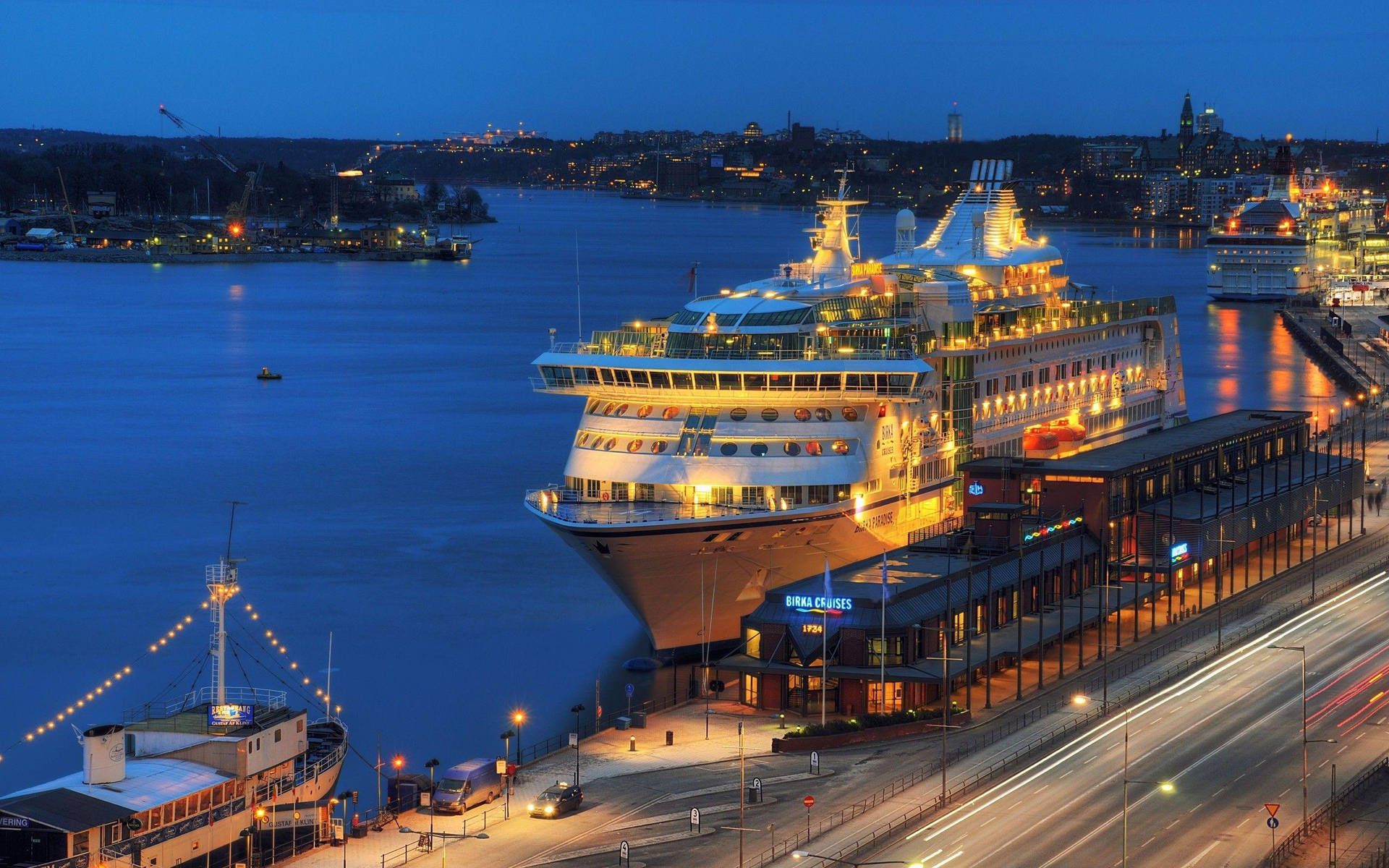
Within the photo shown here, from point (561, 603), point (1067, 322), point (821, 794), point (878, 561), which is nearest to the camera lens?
point (821, 794)

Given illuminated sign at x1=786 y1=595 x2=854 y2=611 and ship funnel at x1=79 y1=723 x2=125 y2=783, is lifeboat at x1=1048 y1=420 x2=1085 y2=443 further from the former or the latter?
ship funnel at x1=79 y1=723 x2=125 y2=783

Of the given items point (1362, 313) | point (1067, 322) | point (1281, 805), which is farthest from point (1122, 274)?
point (1281, 805)

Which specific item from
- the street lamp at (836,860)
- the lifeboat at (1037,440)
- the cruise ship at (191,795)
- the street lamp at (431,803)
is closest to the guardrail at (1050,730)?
the street lamp at (836,860)

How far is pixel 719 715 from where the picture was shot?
34.3 m

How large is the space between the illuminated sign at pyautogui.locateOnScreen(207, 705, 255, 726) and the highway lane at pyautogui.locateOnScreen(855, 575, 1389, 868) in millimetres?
10285

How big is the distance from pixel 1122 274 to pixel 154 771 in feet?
502

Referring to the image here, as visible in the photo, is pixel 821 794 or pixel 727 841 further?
pixel 821 794

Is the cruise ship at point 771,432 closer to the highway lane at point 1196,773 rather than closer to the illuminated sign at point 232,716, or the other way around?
the highway lane at point 1196,773

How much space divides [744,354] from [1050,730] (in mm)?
11324

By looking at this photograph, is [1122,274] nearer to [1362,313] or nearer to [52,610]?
[1362,313]

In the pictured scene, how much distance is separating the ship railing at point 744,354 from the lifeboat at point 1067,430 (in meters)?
9.88

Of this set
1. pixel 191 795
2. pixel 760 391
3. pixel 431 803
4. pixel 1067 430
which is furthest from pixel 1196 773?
pixel 1067 430

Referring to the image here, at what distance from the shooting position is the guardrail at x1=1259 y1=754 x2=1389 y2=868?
85.0 feet

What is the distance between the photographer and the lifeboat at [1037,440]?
4962 cm
